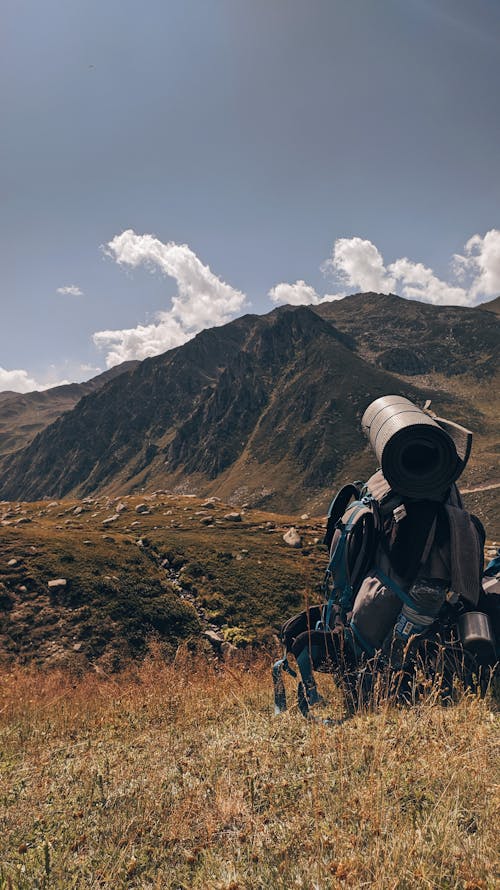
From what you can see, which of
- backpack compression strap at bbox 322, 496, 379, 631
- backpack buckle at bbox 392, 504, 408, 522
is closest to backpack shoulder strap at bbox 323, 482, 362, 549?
backpack compression strap at bbox 322, 496, 379, 631

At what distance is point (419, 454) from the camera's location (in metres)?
6.07

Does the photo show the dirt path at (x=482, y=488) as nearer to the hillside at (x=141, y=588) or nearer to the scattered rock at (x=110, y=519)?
the hillside at (x=141, y=588)

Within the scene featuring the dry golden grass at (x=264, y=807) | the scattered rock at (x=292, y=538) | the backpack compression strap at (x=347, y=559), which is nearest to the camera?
the dry golden grass at (x=264, y=807)

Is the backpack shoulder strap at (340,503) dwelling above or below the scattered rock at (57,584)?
above

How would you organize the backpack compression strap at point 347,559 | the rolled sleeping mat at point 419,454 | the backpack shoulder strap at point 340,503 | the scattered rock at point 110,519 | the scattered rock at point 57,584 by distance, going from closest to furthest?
the rolled sleeping mat at point 419,454 < the backpack compression strap at point 347,559 < the backpack shoulder strap at point 340,503 < the scattered rock at point 57,584 < the scattered rock at point 110,519

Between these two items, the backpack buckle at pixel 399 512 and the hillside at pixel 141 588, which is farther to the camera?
the hillside at pixel 141 588

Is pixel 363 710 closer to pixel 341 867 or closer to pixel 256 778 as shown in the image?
pixel 256 778

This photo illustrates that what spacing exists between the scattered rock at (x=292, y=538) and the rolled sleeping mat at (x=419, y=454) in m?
26.2

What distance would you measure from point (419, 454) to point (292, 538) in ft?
88.5

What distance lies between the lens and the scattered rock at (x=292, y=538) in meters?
31.4

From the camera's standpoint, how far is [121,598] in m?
19.6

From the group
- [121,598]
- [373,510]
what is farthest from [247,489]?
[373,510]

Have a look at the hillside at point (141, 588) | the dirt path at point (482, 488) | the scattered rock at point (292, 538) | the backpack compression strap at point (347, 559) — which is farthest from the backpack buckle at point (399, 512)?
the dirt path at point (482, 488)

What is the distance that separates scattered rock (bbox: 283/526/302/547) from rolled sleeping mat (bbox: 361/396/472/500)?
26.2 meters
